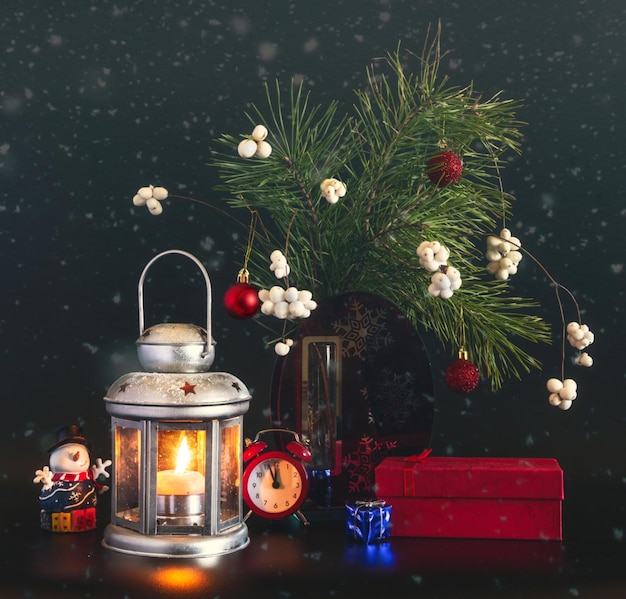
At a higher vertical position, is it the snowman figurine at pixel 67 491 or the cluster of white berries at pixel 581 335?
the cluster of white berries at pixel 581 335

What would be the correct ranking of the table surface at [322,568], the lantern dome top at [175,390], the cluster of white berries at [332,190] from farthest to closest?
the cluster of white berries at [332,190] → the lantern dome top at [175,390] → the table surface at [322,568]

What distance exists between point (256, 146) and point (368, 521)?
0.46 m

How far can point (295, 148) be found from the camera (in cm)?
132

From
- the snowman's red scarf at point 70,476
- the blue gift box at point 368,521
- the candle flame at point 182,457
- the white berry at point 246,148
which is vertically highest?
the white berry at point 246,148

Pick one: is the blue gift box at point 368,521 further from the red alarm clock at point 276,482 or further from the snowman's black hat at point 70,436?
the snowman's black hat at point 70,436

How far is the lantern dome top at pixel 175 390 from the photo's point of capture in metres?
1.15

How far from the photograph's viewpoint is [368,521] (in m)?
1.20

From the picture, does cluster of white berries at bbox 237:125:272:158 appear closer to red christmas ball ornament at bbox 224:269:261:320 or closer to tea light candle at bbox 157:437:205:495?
red christmas ball ornament at bbox 224:269:261:320

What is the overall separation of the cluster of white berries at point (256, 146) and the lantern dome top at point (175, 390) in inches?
10.3

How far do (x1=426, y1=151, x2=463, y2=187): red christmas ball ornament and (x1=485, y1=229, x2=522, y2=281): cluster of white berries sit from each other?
10 cm

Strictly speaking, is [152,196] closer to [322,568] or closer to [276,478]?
[276,478]

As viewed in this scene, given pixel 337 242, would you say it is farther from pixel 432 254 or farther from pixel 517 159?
pixel 517 159

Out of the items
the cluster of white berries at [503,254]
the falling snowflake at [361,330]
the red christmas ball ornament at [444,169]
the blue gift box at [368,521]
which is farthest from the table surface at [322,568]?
the red christmas ball ornament at [444,169]

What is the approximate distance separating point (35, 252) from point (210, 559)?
2.34 feet
